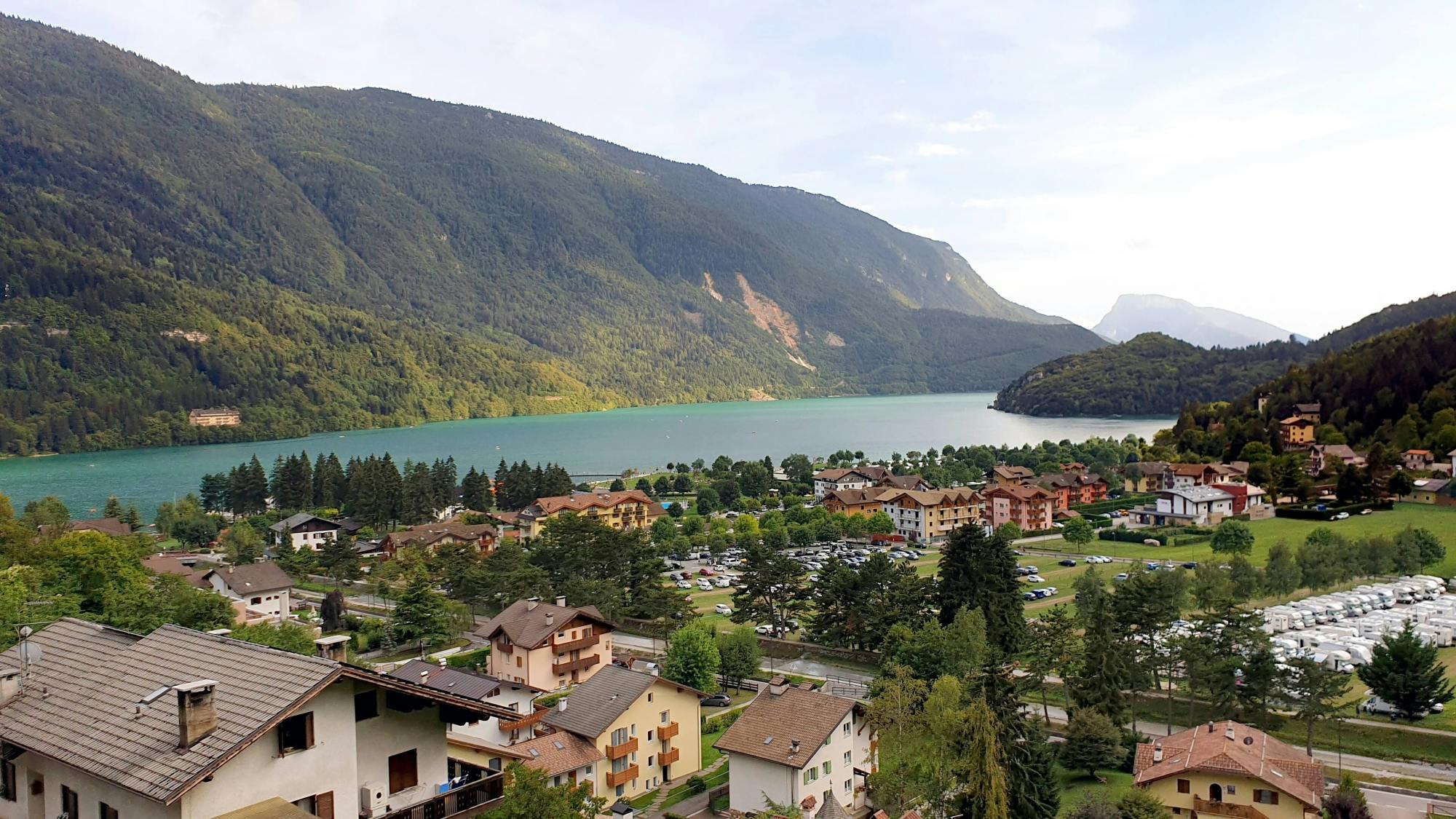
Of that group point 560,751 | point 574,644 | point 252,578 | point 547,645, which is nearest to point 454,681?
point 560,751

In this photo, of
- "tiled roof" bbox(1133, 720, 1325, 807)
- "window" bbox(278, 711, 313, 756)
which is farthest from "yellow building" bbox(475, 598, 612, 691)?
"window" bbox(278, 711, 313, 756)

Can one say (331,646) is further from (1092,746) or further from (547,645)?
(1092,746)

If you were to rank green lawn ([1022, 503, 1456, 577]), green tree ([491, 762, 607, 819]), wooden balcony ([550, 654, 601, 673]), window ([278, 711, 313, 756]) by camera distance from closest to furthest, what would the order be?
window ([278, 711, 313, 756]) < green tree ([491, 762, 607, 819]) < wooden balcony ([550, 654, 601, 673]) < green lawn ([1022, 503, 1456, 577])

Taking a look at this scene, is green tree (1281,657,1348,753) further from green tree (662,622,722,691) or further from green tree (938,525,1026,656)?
green tree (662,622,722,691)

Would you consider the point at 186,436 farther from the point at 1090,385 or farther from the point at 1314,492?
the point at 1090,385

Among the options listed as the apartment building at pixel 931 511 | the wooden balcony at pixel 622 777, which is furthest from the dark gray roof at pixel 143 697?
the apartment building at pixel 931 511

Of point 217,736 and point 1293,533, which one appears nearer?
point 217,736
